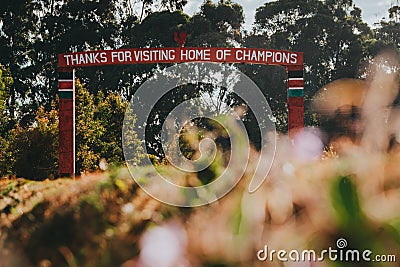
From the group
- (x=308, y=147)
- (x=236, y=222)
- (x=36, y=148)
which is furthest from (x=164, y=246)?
(x=36, y=148)

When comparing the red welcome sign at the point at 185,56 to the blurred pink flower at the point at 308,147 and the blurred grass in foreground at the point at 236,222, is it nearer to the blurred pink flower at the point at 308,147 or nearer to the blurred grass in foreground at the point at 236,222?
the blurred pink flower at the point at 308,147

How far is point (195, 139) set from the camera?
1.32 m

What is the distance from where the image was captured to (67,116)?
40.6 feet

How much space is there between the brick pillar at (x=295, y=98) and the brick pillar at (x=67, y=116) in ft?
13.3

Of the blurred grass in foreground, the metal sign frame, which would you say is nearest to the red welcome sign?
the metal sign frame

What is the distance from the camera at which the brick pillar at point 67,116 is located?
40.0 feet

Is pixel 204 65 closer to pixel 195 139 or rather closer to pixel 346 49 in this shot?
pixel 346 49

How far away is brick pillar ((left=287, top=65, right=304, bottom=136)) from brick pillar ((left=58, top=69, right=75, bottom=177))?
4054mm

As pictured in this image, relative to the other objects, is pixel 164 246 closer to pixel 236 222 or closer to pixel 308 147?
pixel 236 222

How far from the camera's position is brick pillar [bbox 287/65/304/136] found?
40.1 feet

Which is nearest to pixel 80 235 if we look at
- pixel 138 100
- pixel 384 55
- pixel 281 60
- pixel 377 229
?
pixel 377 229

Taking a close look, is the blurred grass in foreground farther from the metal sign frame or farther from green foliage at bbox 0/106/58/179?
green foliage at bbox 0/106/58/179

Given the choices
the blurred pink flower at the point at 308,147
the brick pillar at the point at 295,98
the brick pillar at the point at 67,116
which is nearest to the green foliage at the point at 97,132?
the brick pillar at the point at 67,116

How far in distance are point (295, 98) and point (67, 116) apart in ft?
14.0
